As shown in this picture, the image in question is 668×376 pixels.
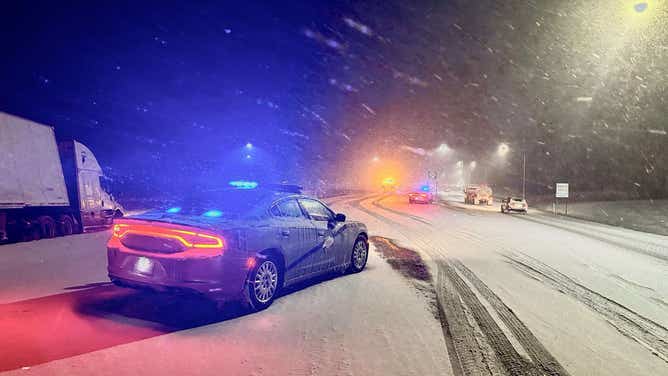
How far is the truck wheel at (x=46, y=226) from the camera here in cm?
1488

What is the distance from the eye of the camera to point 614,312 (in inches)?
255

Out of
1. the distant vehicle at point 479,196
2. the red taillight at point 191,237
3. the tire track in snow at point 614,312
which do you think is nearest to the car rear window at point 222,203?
the red taillight at point 191,237

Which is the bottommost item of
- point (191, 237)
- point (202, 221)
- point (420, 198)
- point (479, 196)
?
point (420, 198)

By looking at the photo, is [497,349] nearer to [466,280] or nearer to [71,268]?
[466,280]

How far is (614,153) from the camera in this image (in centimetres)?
6038

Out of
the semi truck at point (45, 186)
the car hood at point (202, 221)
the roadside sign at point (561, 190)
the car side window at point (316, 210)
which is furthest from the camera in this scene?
the roadside sign at point (561, 190)

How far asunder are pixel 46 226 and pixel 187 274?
466 inches

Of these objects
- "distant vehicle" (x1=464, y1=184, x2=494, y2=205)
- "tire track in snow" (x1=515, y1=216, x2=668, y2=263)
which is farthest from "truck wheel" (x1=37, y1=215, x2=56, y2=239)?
"distant vehicle" (x1=464, y1=184, x2=494, y2=205)

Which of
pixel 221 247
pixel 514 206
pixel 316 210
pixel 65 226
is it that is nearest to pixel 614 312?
pixel 316 210

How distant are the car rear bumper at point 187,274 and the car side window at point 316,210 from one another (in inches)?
81.3

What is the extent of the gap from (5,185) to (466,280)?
12605mm

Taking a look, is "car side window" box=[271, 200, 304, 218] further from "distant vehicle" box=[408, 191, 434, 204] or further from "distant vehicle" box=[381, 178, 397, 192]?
"distant vehicle" box=[381, 178, 397, 192]

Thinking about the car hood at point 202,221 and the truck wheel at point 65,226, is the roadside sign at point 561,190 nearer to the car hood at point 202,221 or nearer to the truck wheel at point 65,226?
the truck wheel at point 65,226

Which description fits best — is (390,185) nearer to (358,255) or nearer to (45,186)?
(45,186)
